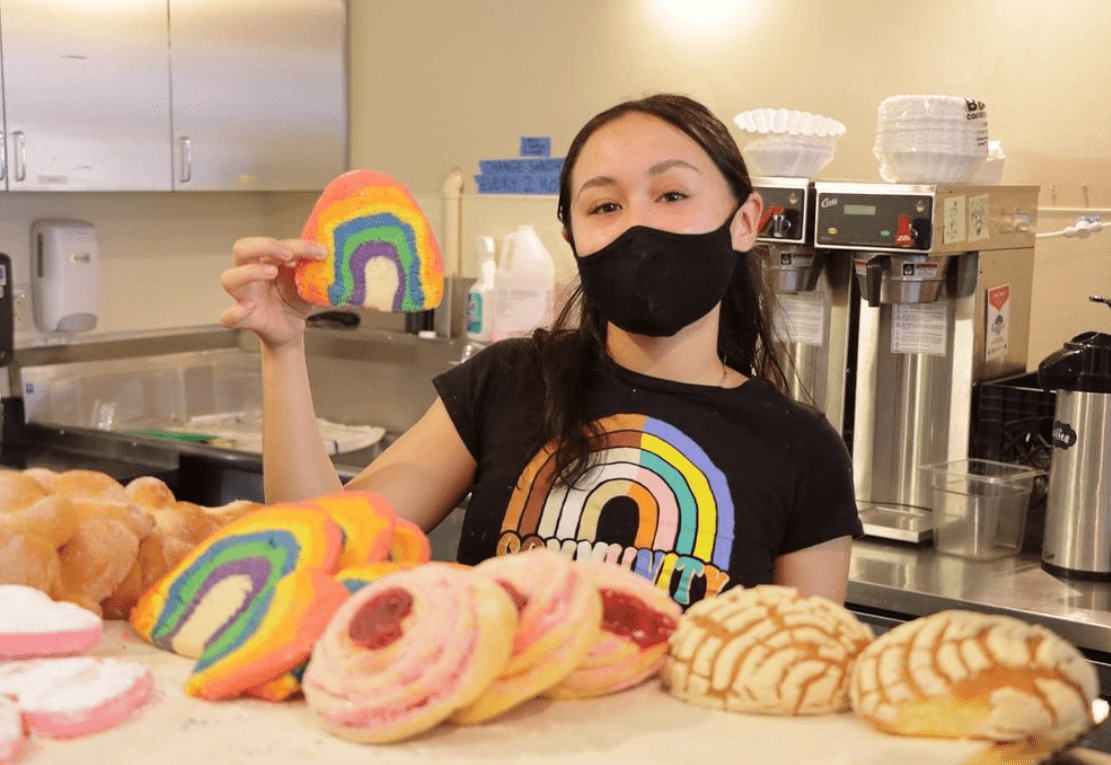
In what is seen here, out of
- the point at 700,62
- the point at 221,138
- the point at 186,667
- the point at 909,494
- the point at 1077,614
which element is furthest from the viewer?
the point at 221,138

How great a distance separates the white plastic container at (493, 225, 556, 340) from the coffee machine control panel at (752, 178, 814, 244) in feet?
3.29

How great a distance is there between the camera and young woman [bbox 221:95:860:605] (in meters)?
1.43

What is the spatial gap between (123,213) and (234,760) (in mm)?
3483

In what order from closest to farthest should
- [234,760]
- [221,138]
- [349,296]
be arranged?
1. [234,760]
2. [349,296]
3. [221,138]

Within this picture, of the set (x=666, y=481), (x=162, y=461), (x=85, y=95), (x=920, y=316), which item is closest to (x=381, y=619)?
(x=666, y=481)

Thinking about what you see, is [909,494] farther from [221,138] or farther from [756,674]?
[221,138]

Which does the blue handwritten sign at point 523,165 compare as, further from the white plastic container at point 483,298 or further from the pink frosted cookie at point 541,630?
the pink frosted cookie at point 541,630

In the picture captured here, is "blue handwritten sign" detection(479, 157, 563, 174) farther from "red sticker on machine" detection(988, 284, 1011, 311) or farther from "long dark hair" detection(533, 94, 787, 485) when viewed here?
"long dark hair" detection(533, 94, 787, 485)

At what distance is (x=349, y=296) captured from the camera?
1269 mm

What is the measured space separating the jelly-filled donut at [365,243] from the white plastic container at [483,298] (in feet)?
7.37

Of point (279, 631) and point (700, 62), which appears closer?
point (279, 631)

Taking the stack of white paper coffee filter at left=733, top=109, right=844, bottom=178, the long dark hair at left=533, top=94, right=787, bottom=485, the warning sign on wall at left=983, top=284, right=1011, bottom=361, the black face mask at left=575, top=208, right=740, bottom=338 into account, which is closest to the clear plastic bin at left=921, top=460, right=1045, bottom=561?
the warning sign on wall at left=983, top=284, right=1011, bottom=361

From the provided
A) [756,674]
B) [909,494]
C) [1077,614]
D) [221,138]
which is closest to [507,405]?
[756,674]

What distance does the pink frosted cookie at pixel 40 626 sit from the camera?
85 cm
